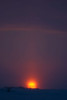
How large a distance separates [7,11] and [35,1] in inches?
20.5

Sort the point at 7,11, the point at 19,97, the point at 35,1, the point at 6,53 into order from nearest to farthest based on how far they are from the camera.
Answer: the point at 19,97 < the point at 35,1 < the point at 7,11 < the point at 6,53

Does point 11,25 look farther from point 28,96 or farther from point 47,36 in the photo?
point 28,96

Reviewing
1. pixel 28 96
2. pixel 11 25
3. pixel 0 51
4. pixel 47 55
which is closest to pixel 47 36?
pixel 47 55

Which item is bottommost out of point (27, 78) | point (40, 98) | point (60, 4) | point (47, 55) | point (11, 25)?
point (40, 98)

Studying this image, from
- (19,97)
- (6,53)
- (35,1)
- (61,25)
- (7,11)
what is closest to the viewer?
(19,97)

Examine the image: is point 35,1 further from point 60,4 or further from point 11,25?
point 11,25

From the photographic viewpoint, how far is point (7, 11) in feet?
8.19

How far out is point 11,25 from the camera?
299 centimetres

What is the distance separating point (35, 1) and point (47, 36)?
1116 millimetres

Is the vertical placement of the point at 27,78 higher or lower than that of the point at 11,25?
lower

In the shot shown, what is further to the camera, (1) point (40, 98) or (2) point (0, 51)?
(2) point (0, 51)

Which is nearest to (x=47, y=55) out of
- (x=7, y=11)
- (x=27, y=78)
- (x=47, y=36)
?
(x=47, y=36)

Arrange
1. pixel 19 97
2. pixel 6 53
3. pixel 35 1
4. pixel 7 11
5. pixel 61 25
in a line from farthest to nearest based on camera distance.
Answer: pixel 6 53, pixel 61 25, pixel 7 11, pixel 35 1, pixel 19 97

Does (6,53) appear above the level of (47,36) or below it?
below
